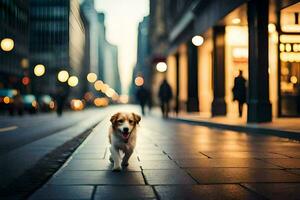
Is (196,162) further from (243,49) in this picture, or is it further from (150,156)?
(243,49)

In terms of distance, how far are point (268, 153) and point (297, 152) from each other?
60cm

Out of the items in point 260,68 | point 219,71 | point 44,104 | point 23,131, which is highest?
point 219,71

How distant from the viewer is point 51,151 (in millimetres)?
8922

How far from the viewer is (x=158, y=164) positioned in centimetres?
719

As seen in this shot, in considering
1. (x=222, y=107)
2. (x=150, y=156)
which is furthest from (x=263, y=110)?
(x=150, y=156)

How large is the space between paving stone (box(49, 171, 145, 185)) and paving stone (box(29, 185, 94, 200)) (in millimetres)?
314

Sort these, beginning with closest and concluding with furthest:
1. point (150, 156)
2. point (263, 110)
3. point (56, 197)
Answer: point (56, 197), point (150, 156), point (263, 110)

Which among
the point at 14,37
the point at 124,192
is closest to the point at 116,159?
the point at 124,192

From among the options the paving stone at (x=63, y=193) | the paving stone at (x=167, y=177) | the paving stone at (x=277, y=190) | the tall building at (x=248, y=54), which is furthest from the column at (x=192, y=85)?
the paving stone at (x=63, y=193)

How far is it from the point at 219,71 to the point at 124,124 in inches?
715

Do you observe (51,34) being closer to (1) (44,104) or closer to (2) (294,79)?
(1) (44,104)

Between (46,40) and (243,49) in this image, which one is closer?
(243,49)

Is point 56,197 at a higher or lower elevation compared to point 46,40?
lower

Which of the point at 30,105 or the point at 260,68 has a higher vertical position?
the point at 260,68
